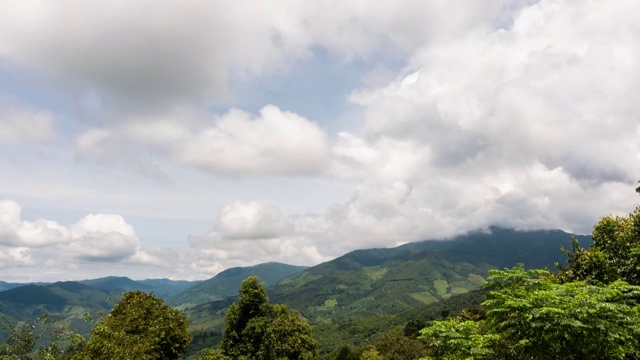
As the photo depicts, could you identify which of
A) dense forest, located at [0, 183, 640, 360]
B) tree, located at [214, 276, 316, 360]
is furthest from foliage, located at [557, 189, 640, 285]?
tree, located at [214, 276, 316, 360]

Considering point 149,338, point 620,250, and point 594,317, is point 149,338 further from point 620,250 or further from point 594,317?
point 620,250

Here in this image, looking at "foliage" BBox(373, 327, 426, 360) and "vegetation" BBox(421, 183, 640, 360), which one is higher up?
"vegetation" BBox(421, 183, 640, 360)

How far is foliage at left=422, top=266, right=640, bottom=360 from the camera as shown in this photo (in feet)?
51.9

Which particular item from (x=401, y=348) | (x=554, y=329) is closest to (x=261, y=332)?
(x=554, y=329)

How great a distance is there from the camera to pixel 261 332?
130ft

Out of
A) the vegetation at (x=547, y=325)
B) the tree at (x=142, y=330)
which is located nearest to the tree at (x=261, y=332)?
the tree at (x=142, y=330)

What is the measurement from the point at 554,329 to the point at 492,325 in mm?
4146

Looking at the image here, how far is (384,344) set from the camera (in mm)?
92938

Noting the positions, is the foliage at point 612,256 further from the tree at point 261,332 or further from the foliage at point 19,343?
Result: the foliage at point 19,343

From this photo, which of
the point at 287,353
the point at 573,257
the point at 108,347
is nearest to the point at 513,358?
the point at 287,353

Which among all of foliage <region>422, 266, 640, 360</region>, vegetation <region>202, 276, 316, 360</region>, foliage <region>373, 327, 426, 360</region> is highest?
foliage <region>422, 266, 640, 360</region>

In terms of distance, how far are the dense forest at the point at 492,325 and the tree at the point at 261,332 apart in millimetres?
106

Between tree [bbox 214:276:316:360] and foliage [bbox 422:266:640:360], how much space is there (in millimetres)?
22455

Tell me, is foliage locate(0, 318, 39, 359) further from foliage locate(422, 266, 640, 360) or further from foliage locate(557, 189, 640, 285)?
foliage locate(557, 189, 640, 285)
